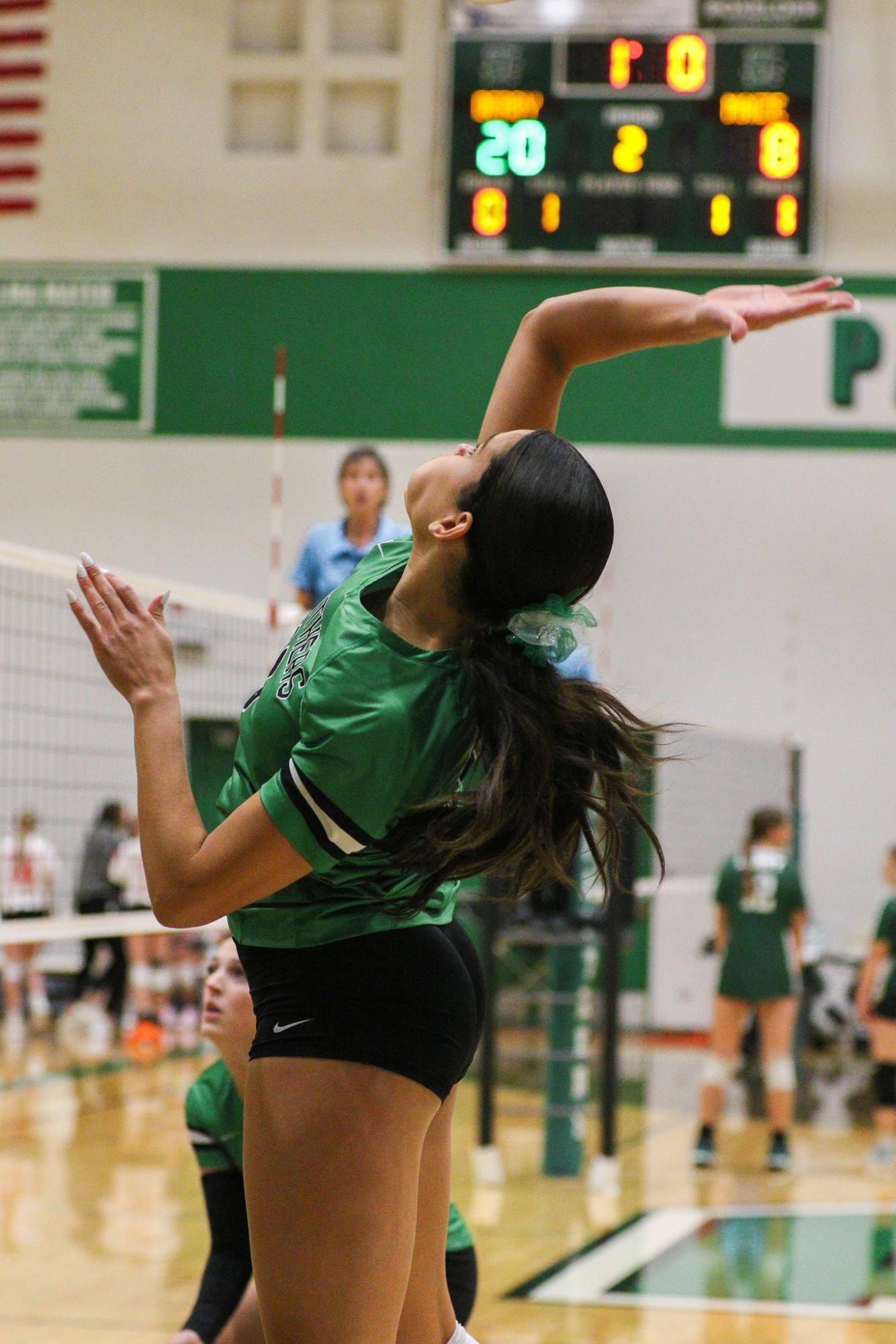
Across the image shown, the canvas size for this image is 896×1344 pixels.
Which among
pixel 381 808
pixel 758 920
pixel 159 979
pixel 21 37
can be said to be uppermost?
pixel 21 37

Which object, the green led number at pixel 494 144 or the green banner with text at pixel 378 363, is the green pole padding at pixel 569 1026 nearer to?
the green led number at pixel 494 144

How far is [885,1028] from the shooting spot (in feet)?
25.4

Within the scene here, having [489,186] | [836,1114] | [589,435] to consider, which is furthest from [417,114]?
[836,1114]

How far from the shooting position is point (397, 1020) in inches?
74.2

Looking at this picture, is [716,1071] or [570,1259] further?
[716,1071]

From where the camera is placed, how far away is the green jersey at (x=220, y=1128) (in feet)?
8.92

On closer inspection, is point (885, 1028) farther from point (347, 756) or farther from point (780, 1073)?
point (347, 756)

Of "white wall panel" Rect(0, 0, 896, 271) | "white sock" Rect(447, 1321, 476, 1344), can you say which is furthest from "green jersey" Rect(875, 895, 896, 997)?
"white wall panel" Rect(0, 0, 896, 271)

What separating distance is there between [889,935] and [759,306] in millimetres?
6122

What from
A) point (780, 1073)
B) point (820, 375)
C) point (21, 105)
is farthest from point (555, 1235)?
point (21, 105)

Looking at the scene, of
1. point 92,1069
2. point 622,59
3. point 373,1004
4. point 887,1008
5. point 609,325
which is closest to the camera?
point 373,1004

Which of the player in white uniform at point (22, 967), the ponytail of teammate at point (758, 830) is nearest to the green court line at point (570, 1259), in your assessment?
the ponytail of teammate at point (758, 830)

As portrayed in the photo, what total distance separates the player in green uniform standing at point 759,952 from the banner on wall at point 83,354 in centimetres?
668

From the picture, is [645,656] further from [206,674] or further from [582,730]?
[582,730]
